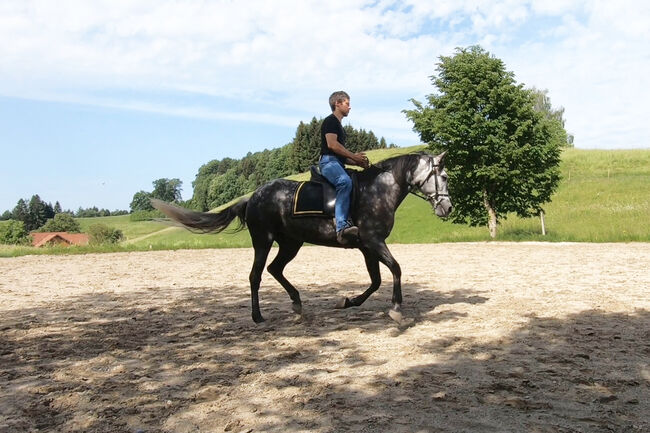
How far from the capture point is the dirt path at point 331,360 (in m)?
3.92

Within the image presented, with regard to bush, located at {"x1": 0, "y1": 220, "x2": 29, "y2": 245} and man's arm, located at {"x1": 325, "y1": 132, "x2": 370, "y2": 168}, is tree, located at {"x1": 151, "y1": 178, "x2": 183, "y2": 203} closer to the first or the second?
bush, located at {"x1": 0, "y1": 220, "x2": 29, "y2": 245}

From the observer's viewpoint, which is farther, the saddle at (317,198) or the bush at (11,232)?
the bush at (11,232)

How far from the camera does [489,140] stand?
82.3 ft

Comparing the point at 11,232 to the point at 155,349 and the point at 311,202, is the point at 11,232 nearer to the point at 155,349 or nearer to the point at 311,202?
the point at 311,202

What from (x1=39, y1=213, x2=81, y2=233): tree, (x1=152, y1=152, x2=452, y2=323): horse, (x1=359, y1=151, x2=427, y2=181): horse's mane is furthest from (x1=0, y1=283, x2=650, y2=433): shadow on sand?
(x1=39, y1=213, x2=81, y2=233): tree

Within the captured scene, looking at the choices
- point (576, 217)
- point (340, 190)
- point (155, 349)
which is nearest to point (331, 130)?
point (340, 190)

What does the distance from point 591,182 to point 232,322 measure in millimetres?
Result: 52978

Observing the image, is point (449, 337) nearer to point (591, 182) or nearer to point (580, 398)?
point (580, 398)

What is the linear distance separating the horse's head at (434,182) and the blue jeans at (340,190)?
1.02 m

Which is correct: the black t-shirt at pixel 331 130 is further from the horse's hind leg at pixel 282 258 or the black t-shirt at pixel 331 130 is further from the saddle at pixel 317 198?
the horse's hind leg at pixel 282 258

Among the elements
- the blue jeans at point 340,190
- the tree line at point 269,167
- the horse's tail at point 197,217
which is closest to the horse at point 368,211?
the blue jeans at point 340,190

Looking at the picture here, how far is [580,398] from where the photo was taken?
419 cm

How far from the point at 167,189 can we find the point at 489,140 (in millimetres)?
167151

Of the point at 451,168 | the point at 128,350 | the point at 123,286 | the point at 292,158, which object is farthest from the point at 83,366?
the point at 292,158
